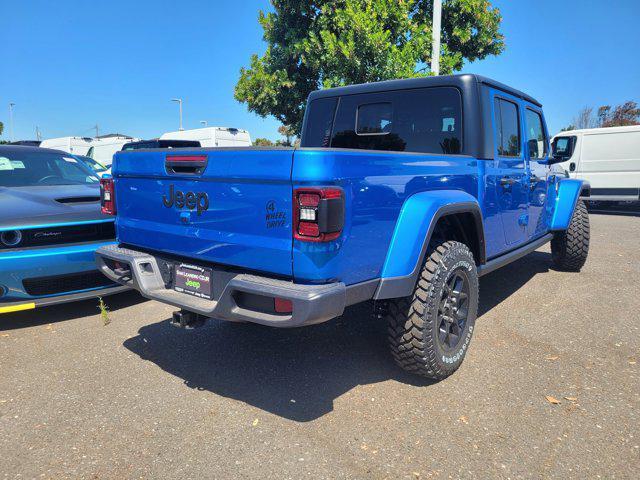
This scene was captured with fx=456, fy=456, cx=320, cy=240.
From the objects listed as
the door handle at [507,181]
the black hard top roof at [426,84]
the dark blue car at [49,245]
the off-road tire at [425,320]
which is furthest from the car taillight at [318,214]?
the dark blue car at [49,245]

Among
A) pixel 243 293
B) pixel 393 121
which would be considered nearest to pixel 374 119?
pixel 393 121

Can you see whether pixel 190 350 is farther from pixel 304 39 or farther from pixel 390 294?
pixel 304 39

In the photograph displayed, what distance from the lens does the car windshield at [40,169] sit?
509 centimetres

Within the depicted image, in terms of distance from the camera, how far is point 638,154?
12.2 m

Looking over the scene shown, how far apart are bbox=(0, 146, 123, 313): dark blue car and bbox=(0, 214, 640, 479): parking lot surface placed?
0.32 meters

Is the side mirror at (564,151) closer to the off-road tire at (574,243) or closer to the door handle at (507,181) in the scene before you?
the off-road tire at (574,243)

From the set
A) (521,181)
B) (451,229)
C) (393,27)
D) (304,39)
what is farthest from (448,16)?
(451,229)

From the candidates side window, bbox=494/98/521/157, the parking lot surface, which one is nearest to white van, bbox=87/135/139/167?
the parking lot surface

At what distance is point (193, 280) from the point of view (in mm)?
2717

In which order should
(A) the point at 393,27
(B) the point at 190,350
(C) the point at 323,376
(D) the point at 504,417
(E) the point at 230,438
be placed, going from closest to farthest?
(E) the point at 230,438 < (D) the point at 504,417 < (C) the point at 323,376 < (B) the point at 190,350 < (A) the point at 393,27

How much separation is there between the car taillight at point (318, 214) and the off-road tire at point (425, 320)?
0.87 m

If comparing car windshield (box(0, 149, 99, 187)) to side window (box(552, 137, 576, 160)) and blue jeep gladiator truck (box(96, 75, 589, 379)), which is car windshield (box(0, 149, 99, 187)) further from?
side window (box(552, 137, 576, 160))

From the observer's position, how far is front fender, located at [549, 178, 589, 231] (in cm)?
535

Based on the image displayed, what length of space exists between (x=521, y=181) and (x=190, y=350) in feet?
10.6
